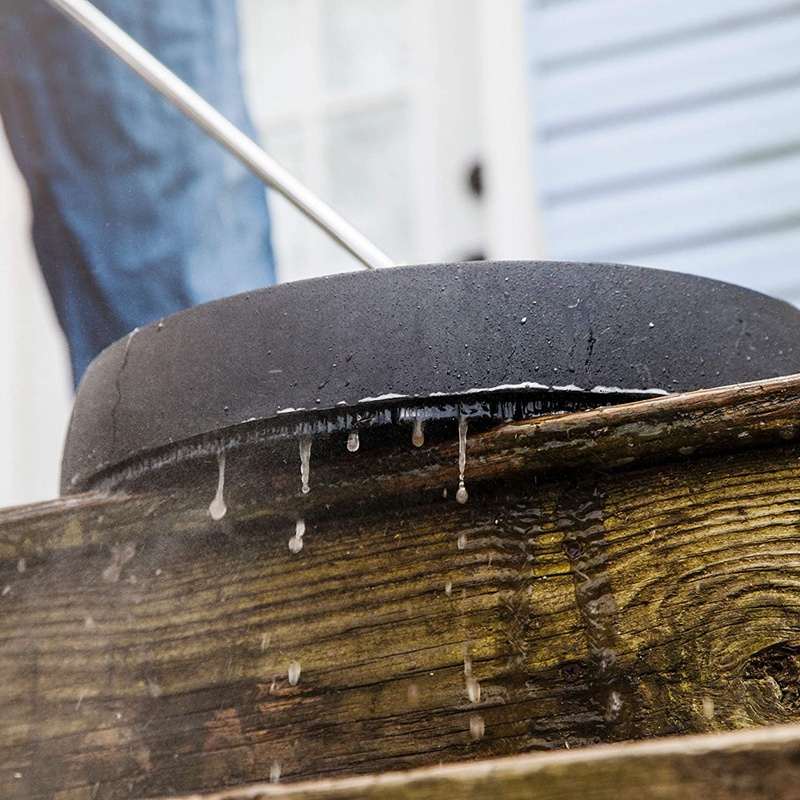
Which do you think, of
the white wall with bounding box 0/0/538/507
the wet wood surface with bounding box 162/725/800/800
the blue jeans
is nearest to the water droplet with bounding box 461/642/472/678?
the wet wood surface with bounding box 162/725/800/800

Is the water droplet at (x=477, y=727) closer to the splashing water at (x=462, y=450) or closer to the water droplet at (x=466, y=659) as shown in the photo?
the water droplet at (x=466, y=659)

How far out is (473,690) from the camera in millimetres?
684

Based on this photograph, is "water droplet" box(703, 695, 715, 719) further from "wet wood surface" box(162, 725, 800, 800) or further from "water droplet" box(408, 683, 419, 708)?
"wet wood surface" box(162, 725, 800, 800)

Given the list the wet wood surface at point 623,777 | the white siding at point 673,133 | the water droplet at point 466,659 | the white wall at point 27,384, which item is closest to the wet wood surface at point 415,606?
the water droplet at point 466,659

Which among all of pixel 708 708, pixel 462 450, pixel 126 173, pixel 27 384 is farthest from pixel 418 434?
pixel 27 384

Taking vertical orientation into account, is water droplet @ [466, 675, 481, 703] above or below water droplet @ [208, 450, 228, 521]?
below

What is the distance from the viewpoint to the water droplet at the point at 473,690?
0.68 metres

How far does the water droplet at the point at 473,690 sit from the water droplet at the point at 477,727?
0.01 metres

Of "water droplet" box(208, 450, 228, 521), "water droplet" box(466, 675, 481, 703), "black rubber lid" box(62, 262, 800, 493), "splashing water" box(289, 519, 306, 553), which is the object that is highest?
"black rubber lid" box(62, 262, 800, 493)

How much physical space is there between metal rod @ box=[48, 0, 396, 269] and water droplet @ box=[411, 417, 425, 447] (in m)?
0.42

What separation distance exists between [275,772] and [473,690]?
151mm

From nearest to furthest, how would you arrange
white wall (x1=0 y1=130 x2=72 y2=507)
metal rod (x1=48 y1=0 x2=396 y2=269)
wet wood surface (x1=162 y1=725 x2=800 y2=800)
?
wet wood surface (x1=162 y1=725 x2=800 y2=800) → metal rod (x1=48 y1=0 x2=396 y2=269) → white wall (x1=0 y1=130 x2=72 y2=507)

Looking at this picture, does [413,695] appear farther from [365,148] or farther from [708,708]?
[365,148]

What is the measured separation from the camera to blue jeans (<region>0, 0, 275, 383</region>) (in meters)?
2.08
